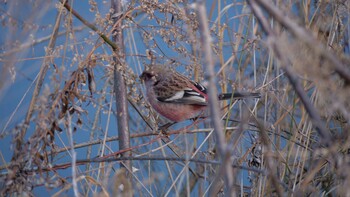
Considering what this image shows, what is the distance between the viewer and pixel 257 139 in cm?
280

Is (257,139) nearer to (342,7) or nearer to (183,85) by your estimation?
(183,85)

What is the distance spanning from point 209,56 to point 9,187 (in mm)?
1164

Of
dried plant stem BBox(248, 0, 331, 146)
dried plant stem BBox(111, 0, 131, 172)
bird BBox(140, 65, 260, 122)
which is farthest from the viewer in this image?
bird BBox(140, 65, 260, 122)

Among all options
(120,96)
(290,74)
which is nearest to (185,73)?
(120,96)

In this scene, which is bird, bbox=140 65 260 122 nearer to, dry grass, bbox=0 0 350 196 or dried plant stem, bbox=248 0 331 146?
dry grass, bbox=0 0 350 196

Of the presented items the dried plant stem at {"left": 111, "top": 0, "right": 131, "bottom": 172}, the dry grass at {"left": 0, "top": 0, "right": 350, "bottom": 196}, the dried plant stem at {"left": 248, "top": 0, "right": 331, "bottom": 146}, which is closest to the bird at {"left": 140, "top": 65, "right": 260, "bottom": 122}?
the dry grass at {"left": 0, "top": 0, "right": 350, "bottom": 196}

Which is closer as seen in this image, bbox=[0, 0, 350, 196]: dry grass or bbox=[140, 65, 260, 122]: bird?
bbox=[0, 0, 350, 196]: dry grass

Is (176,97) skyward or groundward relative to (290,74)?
groundward

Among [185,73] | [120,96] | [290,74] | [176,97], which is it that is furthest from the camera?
[176,97]

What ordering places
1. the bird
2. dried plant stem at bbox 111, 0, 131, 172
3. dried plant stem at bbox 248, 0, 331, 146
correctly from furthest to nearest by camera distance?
the bird → dried plant stem at bbox 111, 0, 131, 172 → dried plant stem at bbox 248, 0, 331, 146

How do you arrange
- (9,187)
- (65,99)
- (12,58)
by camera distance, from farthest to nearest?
1. (12,58)
2. (65,99)
3. (9,187)

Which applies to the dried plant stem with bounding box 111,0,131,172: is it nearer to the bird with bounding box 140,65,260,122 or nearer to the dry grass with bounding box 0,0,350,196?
the dry grass with bounding box 0,0,350,196

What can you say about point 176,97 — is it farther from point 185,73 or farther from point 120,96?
point 120,96

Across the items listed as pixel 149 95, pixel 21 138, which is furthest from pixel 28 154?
pixel 149 95
